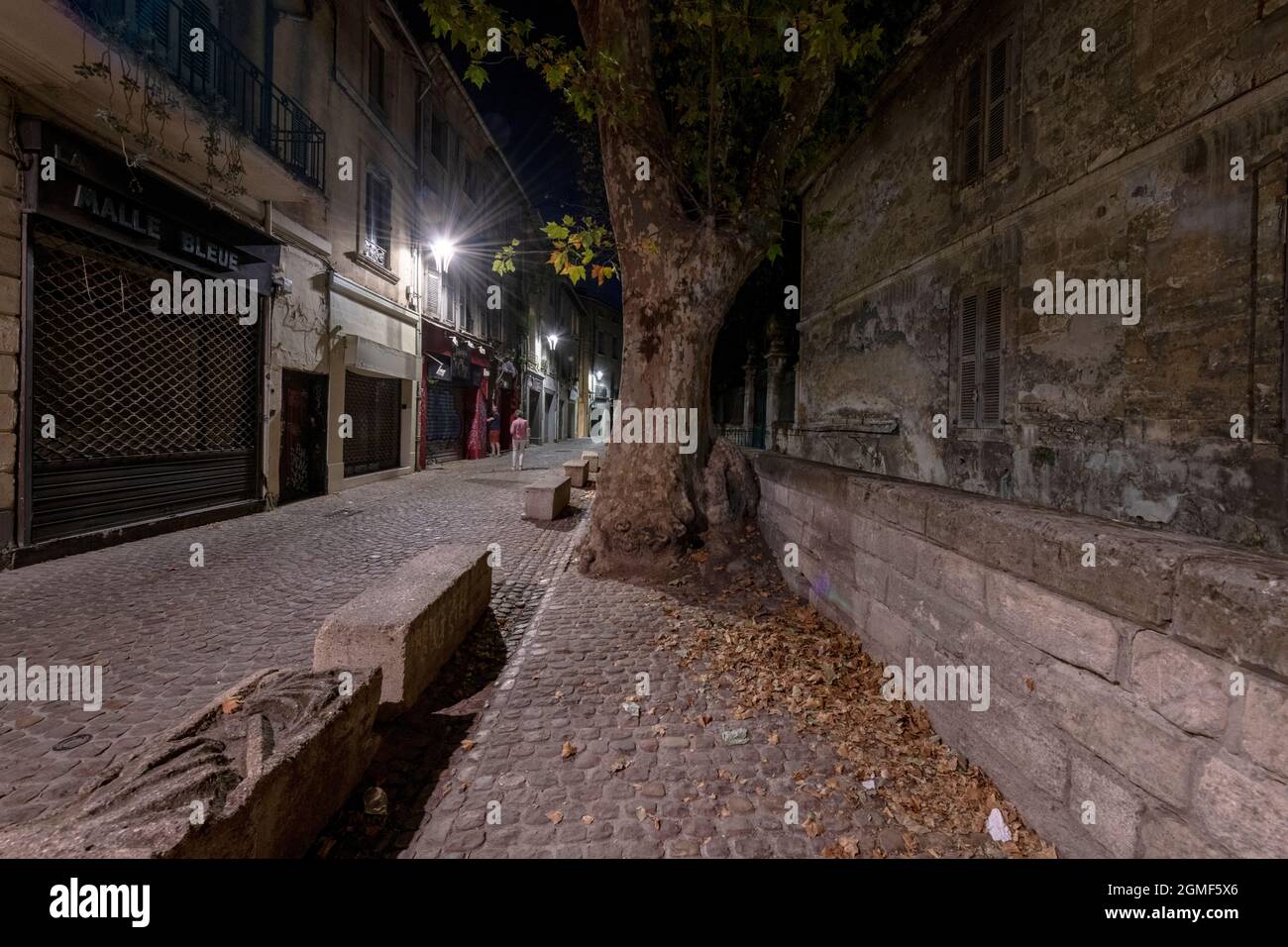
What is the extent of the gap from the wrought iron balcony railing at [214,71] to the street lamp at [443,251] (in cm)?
641

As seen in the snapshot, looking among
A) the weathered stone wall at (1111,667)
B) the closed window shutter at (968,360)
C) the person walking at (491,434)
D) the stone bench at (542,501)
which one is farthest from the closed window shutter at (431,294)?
the weathered stone wall at (1111,667)

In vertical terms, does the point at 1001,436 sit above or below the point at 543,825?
above

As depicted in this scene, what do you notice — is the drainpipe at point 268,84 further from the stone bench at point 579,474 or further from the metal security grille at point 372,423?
the stone bench at point 579,474

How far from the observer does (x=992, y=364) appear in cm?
862

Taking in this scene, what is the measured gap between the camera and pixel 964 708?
2.84m

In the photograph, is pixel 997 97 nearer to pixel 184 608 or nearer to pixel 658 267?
pixel 658 267

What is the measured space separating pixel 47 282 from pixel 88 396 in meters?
1.32

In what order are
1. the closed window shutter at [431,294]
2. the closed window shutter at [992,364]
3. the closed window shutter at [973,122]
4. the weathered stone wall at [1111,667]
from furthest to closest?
the closed window shutter at [431,294]
the closed window shutter at [973,122]
the closed window shutter at [992,364]
the weathered stone wall at [1111,667]

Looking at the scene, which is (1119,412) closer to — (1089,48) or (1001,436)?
(1001,436)

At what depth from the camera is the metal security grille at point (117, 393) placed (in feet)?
20.9

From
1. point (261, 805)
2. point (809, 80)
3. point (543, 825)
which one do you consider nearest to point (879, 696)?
point (543, 825)

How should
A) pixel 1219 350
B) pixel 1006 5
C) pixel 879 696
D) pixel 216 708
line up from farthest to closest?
pixel 1006 5, pixel 1219 350, pixel 879 696, pixel 216 708

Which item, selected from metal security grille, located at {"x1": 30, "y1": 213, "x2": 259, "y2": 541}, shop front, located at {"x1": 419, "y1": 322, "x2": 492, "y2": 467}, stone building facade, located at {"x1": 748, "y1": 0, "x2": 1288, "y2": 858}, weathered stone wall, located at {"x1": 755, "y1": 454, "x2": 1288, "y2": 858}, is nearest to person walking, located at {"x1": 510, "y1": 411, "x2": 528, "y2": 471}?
shop front, located at {"x1": 419, "y1": 322, "x2": 492, "y2": 467}

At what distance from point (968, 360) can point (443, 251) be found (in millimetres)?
15109
